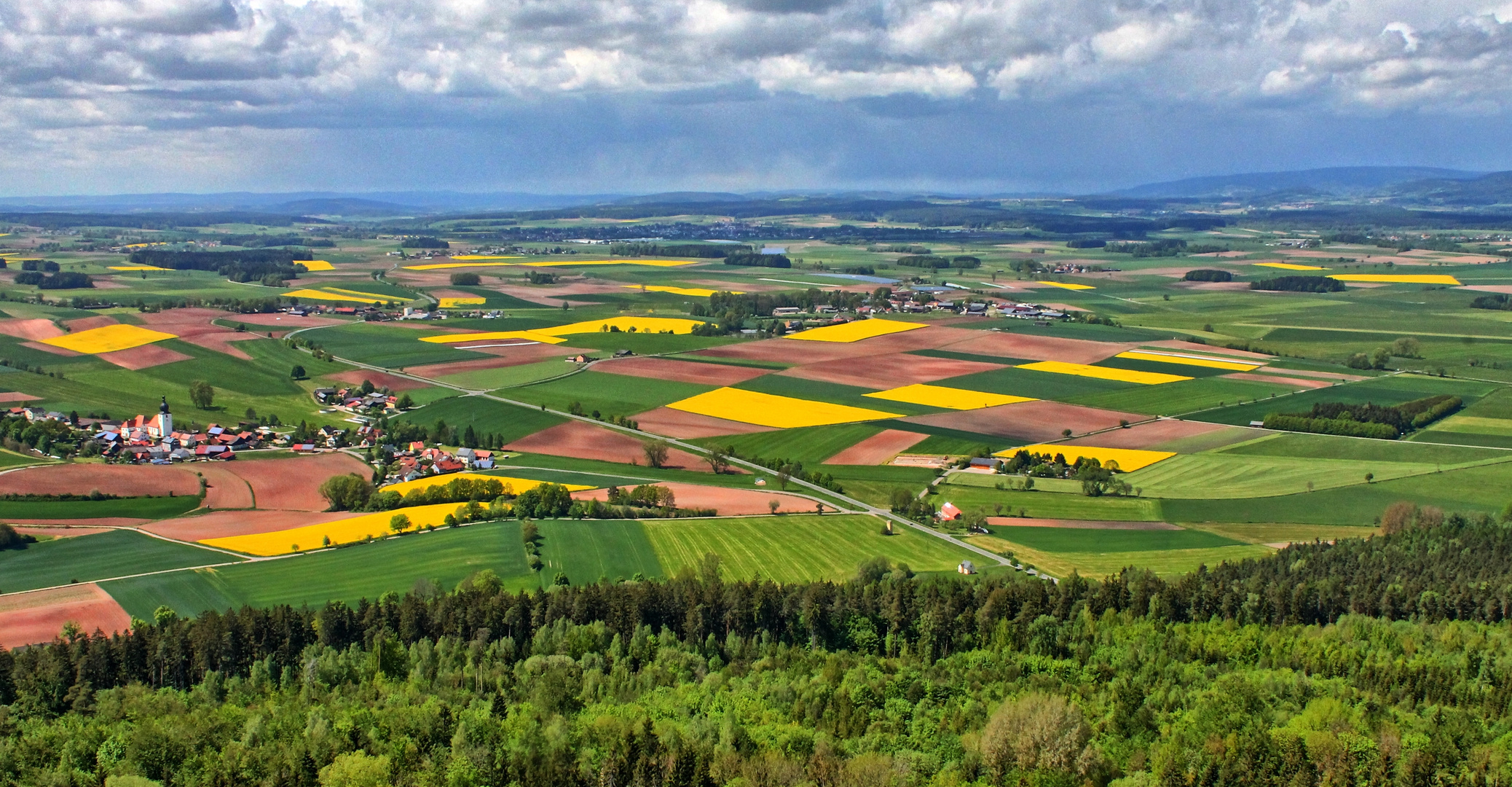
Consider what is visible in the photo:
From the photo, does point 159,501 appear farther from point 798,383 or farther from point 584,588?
point 798,383

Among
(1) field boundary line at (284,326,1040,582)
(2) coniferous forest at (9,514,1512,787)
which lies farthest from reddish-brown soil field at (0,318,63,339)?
(2) coniferous forest at (9,514,1512,787)

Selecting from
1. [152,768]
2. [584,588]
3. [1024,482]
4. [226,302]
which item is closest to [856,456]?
[1024,482]

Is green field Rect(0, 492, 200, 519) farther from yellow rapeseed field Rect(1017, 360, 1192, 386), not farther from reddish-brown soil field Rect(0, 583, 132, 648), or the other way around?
yellow rapeseed field Rect(1017, 360, 1192, 386)

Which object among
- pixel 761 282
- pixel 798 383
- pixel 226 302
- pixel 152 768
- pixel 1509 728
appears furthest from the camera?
pixel 761 282

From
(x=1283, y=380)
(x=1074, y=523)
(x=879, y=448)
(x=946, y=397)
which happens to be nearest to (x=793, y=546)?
(x=1074, y=523)

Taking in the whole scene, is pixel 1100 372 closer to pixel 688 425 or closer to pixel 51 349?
pixel 688 425

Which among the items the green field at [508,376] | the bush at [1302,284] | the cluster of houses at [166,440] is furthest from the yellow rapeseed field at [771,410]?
the bush at [1302,284]
